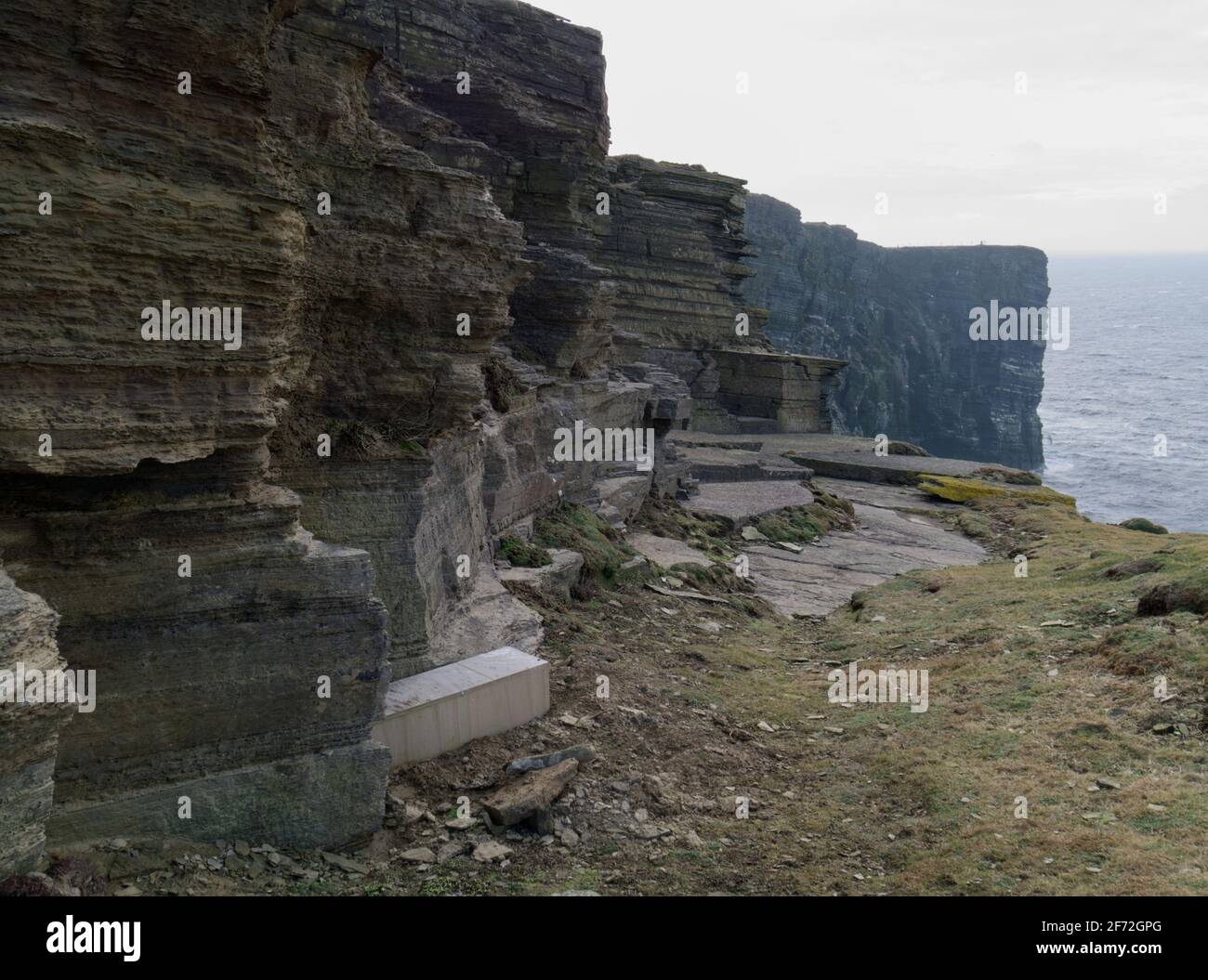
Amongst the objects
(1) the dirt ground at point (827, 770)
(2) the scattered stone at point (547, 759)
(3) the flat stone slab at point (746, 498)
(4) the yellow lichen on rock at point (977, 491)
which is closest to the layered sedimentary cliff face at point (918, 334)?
(4) the yellow lichen on rock at point (977, 491)

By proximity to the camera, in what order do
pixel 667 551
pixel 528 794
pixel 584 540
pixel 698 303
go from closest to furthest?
pixel 528 794 → pixel 584 540 → pixel 667 551 → pixel 698 303

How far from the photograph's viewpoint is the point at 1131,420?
316 ft

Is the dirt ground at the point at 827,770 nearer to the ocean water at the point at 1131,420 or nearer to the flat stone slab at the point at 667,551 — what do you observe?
the flat stone slab at the point at 667,551

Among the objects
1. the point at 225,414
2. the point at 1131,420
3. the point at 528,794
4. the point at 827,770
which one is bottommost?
the point at 827,770

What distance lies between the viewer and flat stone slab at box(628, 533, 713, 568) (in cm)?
1370

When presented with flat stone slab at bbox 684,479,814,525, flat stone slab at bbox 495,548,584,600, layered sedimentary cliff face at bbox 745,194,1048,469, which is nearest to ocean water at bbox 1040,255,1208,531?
layered sedimentary cliff face at bbox 745,194,1048,469

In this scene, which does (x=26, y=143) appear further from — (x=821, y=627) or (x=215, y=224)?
(x=821, y=627)

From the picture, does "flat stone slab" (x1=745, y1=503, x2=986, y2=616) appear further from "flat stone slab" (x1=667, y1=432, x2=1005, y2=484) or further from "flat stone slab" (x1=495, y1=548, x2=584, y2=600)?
"flat stone slab" (x1=495, y1=548, x2=584, y2=600)

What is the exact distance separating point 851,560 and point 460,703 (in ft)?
37.4

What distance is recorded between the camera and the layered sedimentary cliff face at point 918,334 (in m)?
76.0

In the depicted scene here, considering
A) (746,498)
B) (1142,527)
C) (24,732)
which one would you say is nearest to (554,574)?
(24,732)

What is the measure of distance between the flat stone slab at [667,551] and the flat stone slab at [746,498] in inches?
105

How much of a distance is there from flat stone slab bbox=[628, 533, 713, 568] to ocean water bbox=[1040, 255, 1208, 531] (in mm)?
42762

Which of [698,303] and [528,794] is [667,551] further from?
[698,303]
